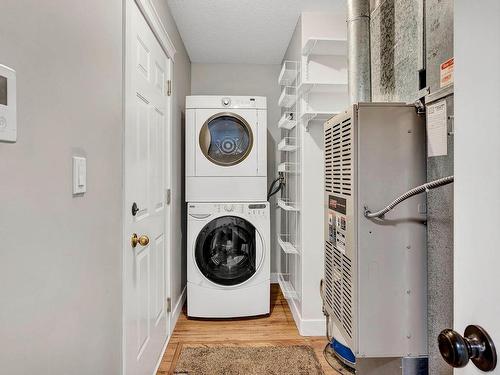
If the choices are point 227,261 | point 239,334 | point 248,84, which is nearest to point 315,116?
point 227,261

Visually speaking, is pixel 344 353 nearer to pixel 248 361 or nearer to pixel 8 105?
pixel 248 361

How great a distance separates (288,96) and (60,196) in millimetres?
2201

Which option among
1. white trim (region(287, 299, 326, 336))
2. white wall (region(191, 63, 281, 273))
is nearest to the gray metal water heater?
white trim (region(287, 299, 326, 336))

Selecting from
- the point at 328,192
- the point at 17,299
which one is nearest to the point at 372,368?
the point at 328,192

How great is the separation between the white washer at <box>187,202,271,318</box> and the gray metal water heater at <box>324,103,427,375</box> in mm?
1687

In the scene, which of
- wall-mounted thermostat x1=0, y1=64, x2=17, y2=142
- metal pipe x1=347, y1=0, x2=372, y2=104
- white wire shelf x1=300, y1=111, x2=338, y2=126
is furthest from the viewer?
white wire shelf x1=300, y1=111, x2=338, y2=126

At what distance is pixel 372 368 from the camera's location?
1343 millimetres

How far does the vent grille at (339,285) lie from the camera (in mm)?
1245

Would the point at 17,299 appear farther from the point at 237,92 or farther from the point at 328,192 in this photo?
the point at 237,92

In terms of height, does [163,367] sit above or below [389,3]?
below

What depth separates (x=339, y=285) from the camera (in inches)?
53.5

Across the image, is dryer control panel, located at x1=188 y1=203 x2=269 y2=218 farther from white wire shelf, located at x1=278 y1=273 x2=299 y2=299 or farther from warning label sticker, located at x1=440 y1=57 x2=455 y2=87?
warning label sticker, located at x1=440 y1=57 x2=455 y2=87

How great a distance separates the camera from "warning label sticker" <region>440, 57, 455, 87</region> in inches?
39.6

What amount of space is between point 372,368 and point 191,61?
3.30 meters
